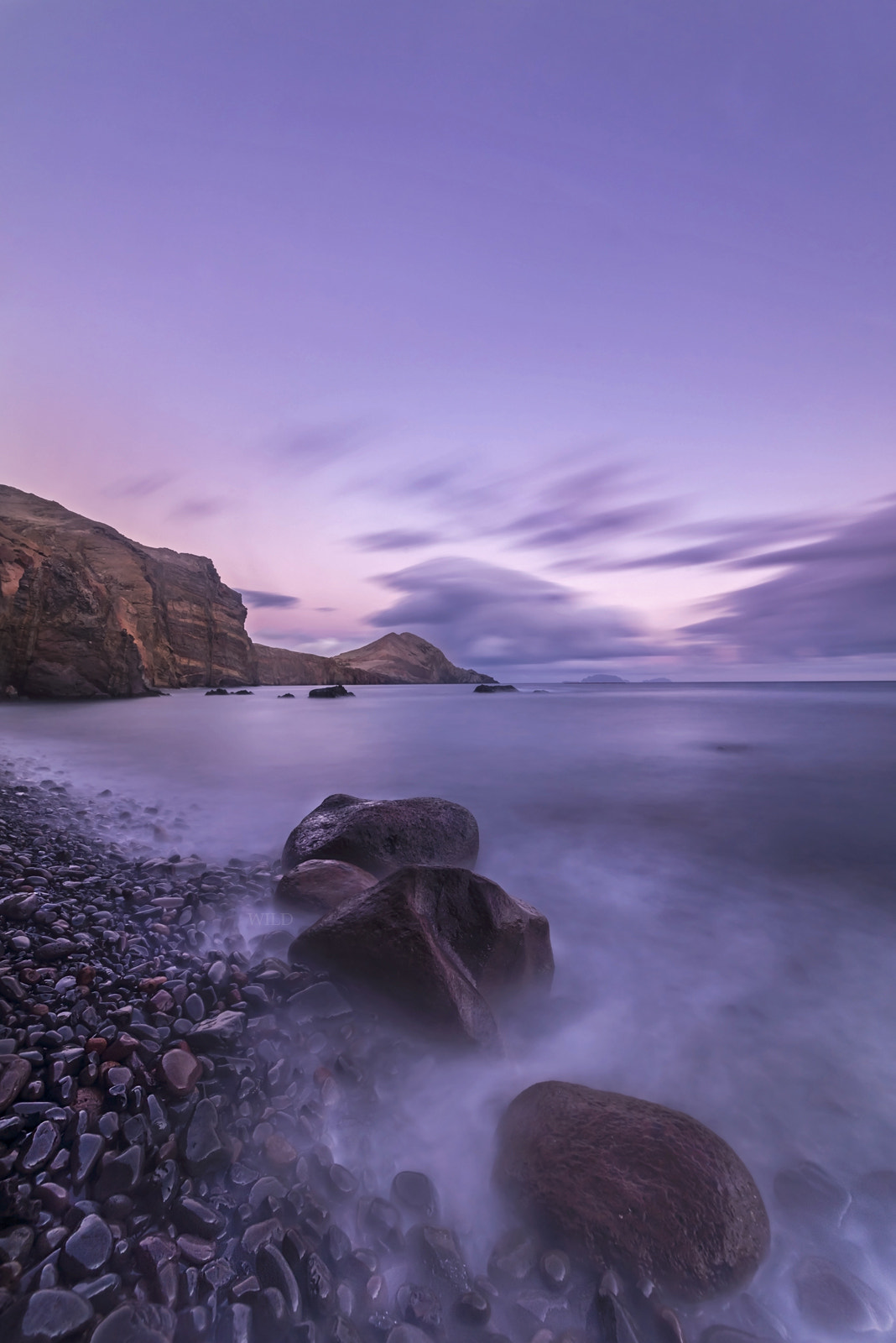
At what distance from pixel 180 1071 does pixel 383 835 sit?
7.61 feet

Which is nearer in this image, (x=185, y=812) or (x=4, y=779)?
(x=185, y=812)

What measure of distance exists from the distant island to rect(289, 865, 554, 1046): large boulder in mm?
25774

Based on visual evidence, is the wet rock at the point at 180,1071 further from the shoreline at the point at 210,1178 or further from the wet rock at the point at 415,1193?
the wet rock at the point at 415,1193

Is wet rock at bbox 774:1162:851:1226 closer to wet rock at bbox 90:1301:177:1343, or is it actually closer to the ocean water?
the ocean water

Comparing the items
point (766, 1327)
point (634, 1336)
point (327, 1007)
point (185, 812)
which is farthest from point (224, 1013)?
point (185, 812)

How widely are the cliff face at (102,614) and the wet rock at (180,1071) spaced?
25985mm

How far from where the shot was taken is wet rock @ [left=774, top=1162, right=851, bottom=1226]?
1.75m

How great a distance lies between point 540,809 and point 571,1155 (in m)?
5.19

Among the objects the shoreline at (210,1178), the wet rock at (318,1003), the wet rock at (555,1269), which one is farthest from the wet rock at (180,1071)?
the wet rock at (555,1269)

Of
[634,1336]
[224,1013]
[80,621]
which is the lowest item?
[634,1336]

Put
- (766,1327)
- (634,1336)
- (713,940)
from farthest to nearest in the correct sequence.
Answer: (713,940), (766,1327), (634,1336)

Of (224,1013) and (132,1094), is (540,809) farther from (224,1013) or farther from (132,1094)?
(132,1094)

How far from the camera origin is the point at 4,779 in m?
6.56

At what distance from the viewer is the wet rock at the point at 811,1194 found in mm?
1754
